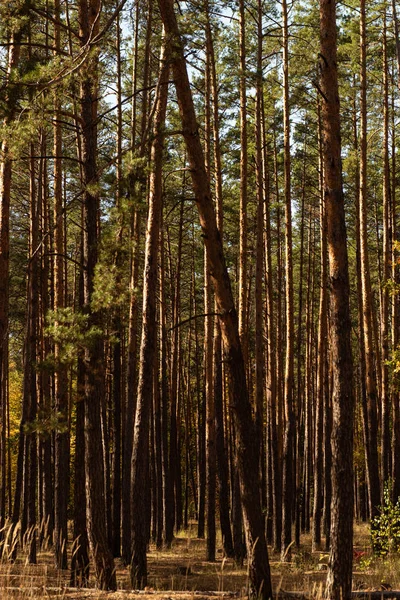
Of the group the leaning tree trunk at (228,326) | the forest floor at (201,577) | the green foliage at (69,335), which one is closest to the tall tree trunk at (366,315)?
the forest floor at (201,577)

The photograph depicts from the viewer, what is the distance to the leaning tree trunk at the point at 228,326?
7.82 metres

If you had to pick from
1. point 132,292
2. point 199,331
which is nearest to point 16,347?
point 199,331

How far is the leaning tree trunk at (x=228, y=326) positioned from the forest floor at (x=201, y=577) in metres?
0.65

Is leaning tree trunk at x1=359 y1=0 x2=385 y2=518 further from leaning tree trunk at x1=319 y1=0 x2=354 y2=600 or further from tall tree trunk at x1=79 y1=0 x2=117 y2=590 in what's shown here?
leaning tree trunk at x1=319 y1=0 x2=354 y2=600

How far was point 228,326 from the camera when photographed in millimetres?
8031

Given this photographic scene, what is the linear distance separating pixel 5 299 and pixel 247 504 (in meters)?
4.89

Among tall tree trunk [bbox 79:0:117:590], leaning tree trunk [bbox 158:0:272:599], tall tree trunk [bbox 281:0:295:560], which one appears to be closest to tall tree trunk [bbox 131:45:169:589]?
tall tree trunk [bbox 79:0:117:590]

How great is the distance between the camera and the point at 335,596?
23.8ft

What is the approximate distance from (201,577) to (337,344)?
740 cm

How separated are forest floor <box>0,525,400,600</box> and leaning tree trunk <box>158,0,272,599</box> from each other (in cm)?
65

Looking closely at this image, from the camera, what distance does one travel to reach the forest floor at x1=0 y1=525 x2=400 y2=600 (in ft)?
25.1

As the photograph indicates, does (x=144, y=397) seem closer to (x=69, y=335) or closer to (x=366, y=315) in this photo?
(x=69, y=335)

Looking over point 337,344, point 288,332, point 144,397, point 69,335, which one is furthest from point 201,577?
point 337,344

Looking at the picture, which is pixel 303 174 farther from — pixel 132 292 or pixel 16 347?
pixel 132 292
